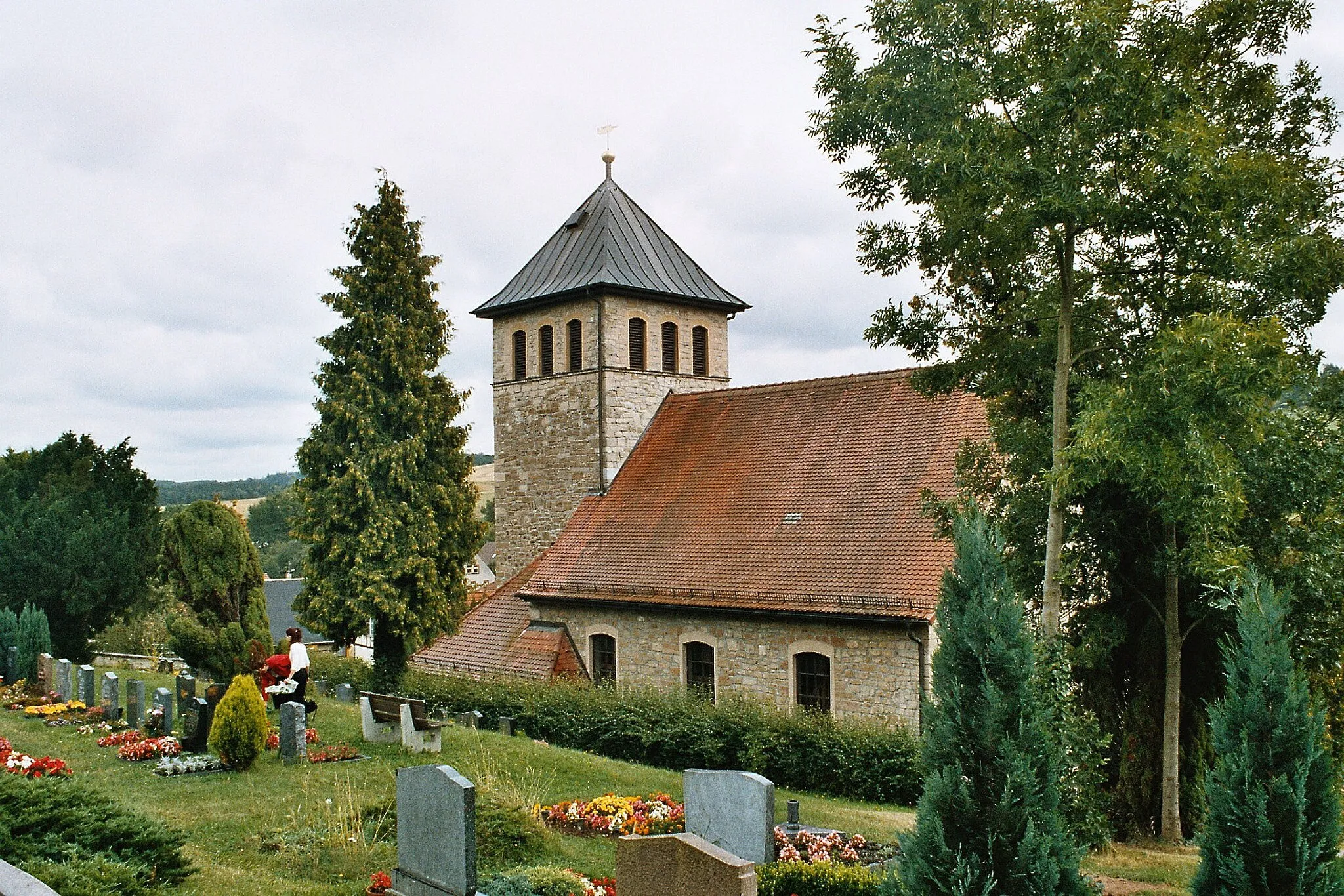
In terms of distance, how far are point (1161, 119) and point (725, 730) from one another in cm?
1073

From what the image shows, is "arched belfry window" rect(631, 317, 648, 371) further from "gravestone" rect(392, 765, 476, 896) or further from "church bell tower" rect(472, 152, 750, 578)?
"gravestone" rect(392, 765, 476, 896)

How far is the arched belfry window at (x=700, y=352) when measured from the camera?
26422 mm

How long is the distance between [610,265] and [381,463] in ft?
23.4

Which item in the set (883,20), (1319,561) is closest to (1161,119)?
(883,20)

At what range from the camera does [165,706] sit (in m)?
14.5

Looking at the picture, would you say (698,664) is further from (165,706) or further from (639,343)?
(165,706)

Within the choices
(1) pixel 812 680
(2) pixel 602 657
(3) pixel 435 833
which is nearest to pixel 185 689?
(2) pixel 602 657

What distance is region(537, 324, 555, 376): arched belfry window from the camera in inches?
1014

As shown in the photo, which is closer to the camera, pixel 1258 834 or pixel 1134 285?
pixel 1258 834

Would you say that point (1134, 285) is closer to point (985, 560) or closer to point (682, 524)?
point (985, 560)

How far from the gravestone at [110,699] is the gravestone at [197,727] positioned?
10.4 feet

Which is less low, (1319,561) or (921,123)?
(921,123)

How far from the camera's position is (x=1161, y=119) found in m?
10.0

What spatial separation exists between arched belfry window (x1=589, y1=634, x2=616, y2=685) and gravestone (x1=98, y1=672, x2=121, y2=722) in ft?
28.5
